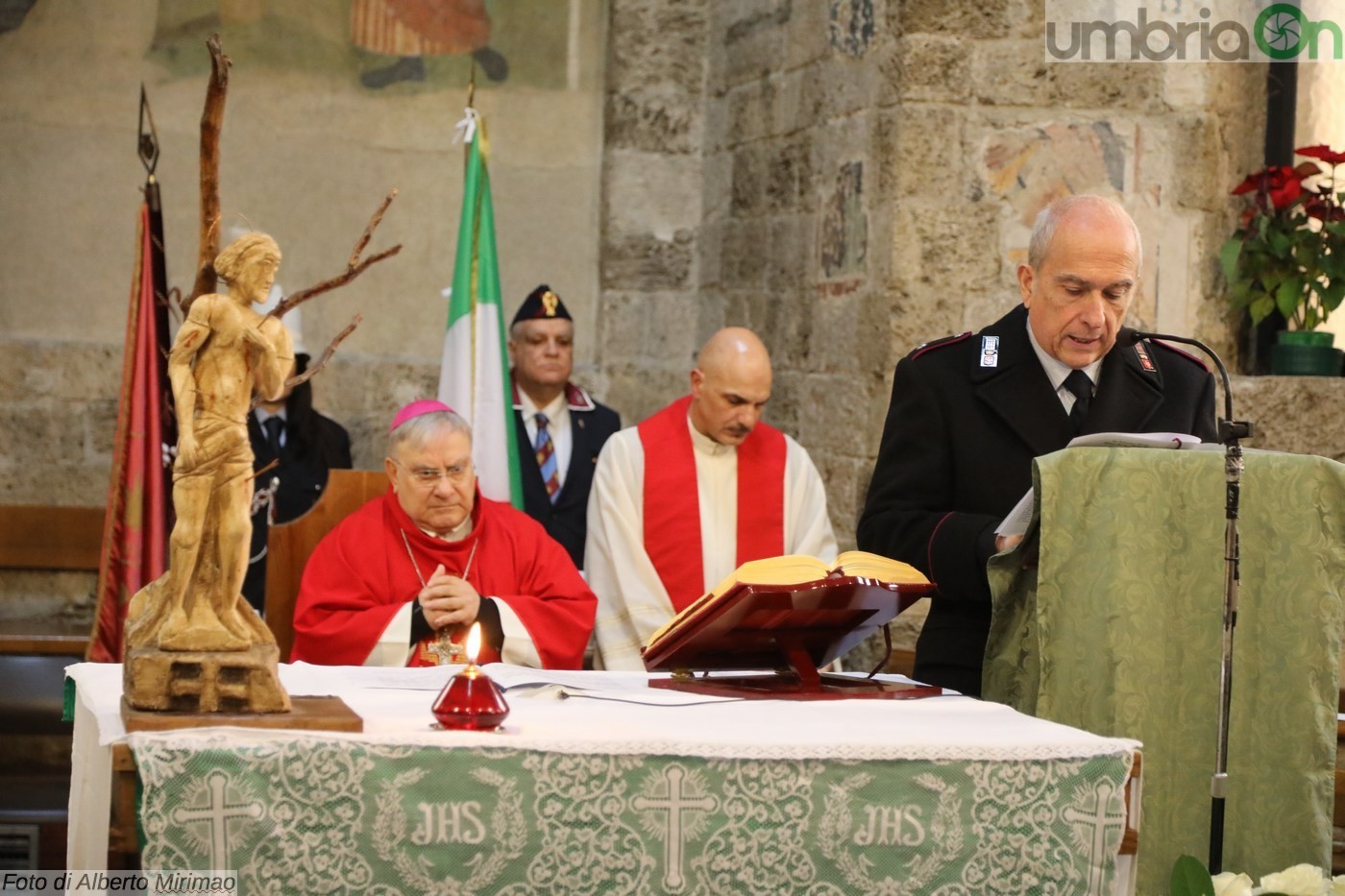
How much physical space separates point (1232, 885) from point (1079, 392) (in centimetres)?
117

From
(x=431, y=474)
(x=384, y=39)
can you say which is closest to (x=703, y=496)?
(x=431, y=474)

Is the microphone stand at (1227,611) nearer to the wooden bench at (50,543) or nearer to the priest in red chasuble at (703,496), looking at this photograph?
the priest in red chasuble at (703,496)

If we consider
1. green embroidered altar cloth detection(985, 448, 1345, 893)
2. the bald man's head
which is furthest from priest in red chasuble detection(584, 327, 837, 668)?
green embroidered altar cloth detection(985, 448, 1345, 893)

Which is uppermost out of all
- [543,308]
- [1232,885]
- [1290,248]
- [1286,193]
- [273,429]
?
[1286,193]

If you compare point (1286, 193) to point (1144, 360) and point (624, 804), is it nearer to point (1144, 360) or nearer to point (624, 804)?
point (1144, 360)

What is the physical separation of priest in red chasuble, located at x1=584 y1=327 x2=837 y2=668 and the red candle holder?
9.66 ft

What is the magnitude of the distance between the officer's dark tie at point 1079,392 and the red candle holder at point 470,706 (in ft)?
4.80

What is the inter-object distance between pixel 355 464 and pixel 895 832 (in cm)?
527

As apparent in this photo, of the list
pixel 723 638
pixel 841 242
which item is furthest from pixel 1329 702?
pixel 841 242

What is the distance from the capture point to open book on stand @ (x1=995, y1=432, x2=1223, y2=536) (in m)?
2.87

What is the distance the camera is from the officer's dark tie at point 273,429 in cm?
649

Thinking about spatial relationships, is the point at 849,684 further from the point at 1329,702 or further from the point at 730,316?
the point at 730,316

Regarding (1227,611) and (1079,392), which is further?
(1079,392)

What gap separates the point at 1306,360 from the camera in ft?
19.5
